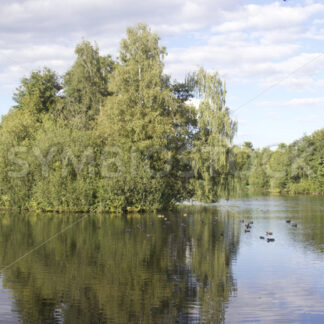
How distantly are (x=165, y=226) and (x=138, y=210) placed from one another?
10.2 m

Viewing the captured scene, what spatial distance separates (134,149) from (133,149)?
118 mm

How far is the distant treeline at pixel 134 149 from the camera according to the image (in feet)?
118

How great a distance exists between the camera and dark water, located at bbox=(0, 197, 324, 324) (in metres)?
10.1

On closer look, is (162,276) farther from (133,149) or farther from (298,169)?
(298,169)

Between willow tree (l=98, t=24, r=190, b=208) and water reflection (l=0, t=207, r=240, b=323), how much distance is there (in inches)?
374

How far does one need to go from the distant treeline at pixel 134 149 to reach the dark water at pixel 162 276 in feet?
34.2

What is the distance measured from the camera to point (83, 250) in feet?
61.2

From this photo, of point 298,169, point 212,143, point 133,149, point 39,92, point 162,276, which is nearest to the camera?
point 162,276

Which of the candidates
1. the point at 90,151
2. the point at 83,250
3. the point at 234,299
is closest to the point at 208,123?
the point at 90,151

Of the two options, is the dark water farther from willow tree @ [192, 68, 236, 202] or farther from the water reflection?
willow tree @ [192, 68, 236, 202]

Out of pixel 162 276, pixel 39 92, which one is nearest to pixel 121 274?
pixel 162 276

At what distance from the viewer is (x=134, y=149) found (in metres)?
35.6

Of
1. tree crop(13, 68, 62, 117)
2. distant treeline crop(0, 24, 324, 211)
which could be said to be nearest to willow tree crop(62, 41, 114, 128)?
tree crop(13, 68, 62, 117)

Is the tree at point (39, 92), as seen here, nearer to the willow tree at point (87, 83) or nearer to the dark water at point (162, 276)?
the willow tree at point (87, 83)
